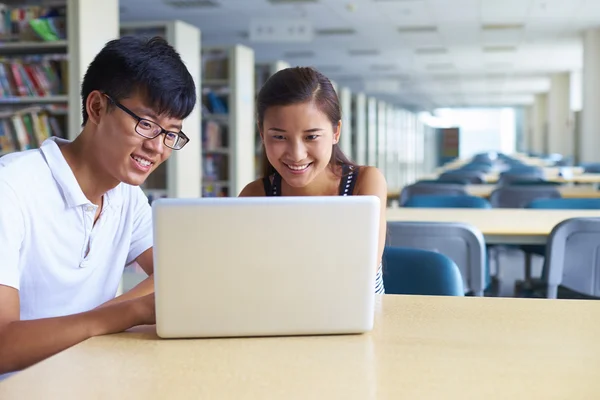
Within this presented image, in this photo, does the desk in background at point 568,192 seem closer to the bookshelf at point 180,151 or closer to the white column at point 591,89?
the bookshelf at point 180,151

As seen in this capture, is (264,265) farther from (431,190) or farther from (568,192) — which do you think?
(568,192)

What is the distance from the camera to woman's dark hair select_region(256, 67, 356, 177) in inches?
63.6

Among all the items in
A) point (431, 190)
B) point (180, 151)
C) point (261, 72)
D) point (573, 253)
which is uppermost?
point (261, 72)

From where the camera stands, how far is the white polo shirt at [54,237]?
123 centimetres

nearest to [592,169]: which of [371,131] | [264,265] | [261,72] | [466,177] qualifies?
[466,177]

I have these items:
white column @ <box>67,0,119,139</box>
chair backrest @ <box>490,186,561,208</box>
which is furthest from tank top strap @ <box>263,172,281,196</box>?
white column @ <box>67,0,119,139</box>

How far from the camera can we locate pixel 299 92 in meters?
1.62

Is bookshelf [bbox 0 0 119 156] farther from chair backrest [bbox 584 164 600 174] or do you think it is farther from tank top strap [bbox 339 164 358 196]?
chair backrest [bbox 584 164 600 174]

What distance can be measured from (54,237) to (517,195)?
3.82 meters

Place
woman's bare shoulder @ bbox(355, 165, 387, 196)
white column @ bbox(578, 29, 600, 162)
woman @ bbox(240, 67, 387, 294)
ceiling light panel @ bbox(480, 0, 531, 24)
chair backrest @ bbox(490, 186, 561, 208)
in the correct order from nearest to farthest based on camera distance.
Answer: woman @ bbox(240, 67, 387, 294), woman's bare shoulder @ bbox(355, 165, 387, 196), chair backrest @ bbox(490, 186, 561, 208), ceiling light panel @ bbox(480, 0, 531, 24), white column @ bbox(578, 29, 600, 162)

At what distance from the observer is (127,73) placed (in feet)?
4.27

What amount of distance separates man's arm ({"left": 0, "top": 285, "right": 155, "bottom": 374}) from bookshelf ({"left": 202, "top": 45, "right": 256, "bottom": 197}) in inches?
241

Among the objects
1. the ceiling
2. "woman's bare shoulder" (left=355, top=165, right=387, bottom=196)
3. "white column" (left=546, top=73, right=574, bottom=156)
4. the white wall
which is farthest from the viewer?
the white wall

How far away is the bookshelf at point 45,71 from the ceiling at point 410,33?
4.06 m
